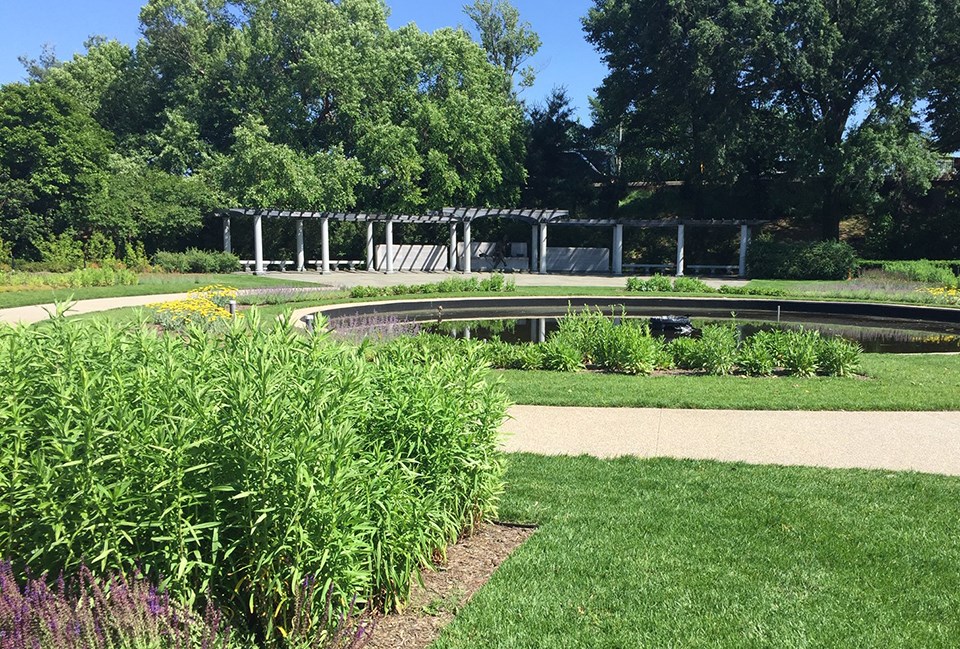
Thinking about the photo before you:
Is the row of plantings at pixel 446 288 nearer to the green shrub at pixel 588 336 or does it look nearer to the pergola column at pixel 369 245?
the green shrub at pixel 588 336

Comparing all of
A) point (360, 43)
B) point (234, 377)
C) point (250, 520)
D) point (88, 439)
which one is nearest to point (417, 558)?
point (250, 520)

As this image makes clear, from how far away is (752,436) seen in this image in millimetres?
6680

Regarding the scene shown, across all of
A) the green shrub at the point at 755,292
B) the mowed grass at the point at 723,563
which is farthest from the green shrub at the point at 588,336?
the green shrub at the point at 755,292

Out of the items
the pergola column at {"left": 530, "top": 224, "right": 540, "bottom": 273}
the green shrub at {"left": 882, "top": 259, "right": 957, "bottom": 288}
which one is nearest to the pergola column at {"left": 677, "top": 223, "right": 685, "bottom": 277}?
the pergola column at {"left": 530, "top": 224, "right": 540, "bottom": 273}

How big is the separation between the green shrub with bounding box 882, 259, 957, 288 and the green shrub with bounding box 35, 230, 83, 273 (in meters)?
32.4

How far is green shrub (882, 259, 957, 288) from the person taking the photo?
26.8 meters

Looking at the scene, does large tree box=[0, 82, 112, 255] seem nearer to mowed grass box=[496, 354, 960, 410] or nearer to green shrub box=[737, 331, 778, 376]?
mowed grass box=[496, 354, 960, 410]

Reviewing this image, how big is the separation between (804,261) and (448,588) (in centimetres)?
3342

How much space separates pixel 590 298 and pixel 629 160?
73.3 ft

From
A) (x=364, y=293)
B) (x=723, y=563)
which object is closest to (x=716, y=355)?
(x=723, y=563)

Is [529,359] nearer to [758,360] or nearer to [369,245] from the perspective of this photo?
[758,360]

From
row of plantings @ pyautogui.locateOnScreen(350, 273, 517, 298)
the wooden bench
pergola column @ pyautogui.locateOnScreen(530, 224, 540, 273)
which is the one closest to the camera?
row of plantings @ pyautogui.locateOnScreen(350, 273, 517, 298)

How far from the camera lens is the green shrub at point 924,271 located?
2681cm

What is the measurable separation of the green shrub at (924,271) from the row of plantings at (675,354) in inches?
775
